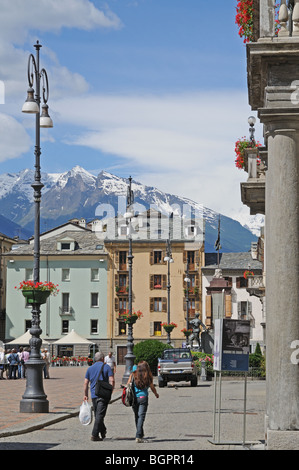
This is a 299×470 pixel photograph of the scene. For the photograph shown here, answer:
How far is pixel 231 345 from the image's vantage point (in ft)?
54.1

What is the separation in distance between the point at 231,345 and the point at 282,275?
10.0 feet

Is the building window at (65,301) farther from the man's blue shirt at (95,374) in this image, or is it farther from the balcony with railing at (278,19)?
the balcony with railing at (278,19)

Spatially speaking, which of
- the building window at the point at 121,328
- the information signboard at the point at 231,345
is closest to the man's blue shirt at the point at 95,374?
the information signboard at the point at 231,345

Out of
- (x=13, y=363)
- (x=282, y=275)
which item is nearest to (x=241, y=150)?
(x=282, y=275)

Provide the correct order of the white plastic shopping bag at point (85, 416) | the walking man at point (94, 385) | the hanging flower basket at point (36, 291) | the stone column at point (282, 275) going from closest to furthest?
the stone column at point (282, 275)
the white plastic shopping bag at point (85, 416)
the walking man at point (94, 385)
the hanging flower basket at point (36, 291)

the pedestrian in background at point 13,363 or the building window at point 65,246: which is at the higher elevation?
the building window at point 65,246

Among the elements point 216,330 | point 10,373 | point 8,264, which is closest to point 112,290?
point 8,264

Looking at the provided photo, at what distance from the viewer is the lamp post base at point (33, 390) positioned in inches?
892

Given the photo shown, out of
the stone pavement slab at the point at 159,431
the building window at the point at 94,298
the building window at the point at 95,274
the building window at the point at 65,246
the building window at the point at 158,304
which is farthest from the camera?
the building window at the point at 65,246

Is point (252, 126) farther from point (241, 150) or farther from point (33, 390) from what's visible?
point (33, 390)

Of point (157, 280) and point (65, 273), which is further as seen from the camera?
point (65, 273)

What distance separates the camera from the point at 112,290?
3821 inches

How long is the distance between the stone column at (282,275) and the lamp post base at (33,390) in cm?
997
